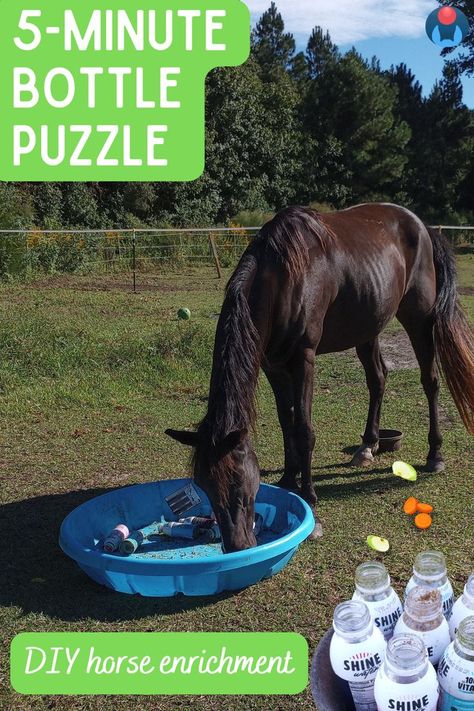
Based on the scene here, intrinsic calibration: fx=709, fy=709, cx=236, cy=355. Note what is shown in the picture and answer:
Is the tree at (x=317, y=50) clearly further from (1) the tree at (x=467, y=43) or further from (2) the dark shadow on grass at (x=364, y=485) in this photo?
(2) the dark shadow on grass at (x=364, y=485)

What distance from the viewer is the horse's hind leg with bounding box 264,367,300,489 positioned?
14.6 feet

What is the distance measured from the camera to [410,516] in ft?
13.5

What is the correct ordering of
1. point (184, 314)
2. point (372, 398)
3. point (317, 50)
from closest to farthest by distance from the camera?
1. point (372, 398)
2. point (184, 314)
3. point (317, 50)

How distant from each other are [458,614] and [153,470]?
3.50 m

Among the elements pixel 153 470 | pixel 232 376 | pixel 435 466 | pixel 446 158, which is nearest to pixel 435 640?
pixel 232 376

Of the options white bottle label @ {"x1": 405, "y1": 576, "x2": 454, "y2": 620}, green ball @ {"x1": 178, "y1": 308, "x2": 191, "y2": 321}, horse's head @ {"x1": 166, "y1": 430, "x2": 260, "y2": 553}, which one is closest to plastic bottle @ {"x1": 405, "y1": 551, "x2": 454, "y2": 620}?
white bottle label @ {"x1": 405, "y1": 576, "x2": 454, "y2": 620}

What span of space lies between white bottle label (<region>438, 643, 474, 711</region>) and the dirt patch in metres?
6.20

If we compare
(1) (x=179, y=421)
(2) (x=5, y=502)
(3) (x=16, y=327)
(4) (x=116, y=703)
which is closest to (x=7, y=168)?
(3) (x=16, y=327)

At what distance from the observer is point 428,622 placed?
65.0 inches

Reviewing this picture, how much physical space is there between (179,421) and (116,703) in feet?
11.9

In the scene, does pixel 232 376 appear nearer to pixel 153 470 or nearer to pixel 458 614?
pixel 153 470

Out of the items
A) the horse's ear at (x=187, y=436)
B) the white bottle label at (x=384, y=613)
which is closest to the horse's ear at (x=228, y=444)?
the horse's ear at (x=187, y=436)

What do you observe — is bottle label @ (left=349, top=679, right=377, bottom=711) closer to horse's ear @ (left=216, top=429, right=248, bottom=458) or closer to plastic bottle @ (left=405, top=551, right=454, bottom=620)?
plastic bottle @ (left=405, top=551, right=454, bottom=620)

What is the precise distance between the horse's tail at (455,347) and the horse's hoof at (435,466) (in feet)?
1.11
